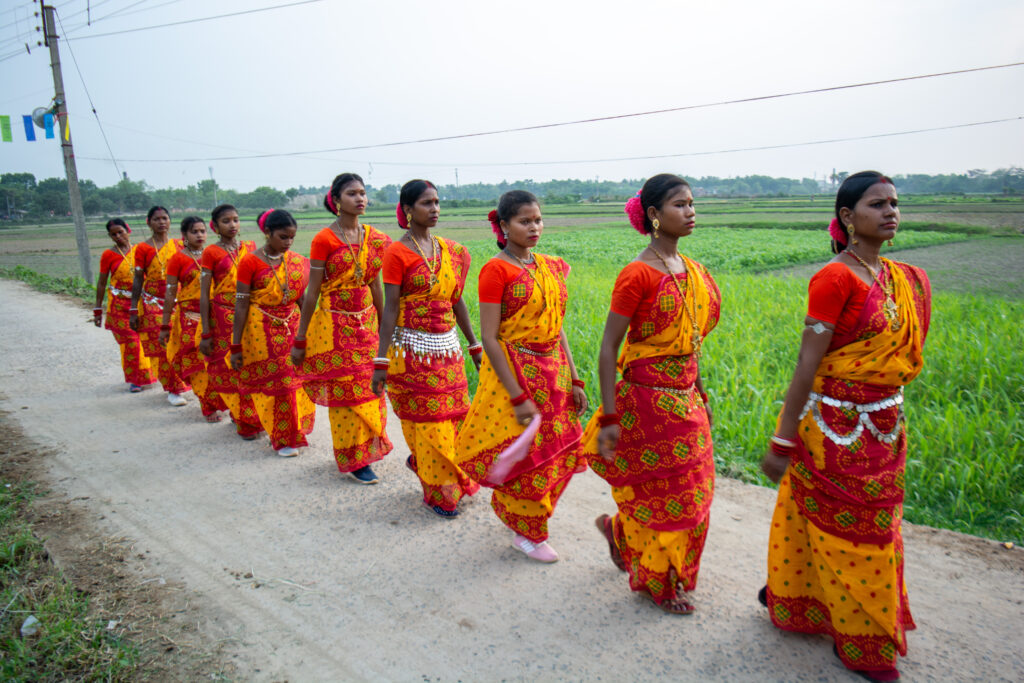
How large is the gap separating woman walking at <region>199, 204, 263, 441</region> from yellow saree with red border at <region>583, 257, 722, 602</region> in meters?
3.90

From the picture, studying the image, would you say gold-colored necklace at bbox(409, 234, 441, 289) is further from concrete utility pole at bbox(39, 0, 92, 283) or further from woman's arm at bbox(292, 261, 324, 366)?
concrete utility pole at bbox(39, 0, 92, 283)

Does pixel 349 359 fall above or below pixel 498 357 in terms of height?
below

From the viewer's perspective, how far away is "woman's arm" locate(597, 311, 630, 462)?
2.79 metres

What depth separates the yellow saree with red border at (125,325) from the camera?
750 centimetres

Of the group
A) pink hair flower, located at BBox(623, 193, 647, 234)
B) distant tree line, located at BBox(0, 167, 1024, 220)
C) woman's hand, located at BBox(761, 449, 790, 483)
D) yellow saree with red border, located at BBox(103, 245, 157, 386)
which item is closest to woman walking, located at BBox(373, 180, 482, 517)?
pink hair flower, located at BBox(623, 193, 647, 234)

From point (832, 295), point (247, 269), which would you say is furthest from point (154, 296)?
point (832, 295)

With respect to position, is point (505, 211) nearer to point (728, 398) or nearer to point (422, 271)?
point (422, 271)

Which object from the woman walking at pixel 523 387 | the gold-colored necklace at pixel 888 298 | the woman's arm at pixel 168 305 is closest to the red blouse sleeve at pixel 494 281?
the woman walking at pixel 523 387

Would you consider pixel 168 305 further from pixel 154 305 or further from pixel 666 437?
pixel 666 437

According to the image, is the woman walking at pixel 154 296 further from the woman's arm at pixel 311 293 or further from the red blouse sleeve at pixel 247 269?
the woman's arm at pixel 311 293

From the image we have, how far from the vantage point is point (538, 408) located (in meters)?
3.42

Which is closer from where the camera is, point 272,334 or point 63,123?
point 272,334

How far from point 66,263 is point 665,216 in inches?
1075

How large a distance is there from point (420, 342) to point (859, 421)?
8.15 feet
